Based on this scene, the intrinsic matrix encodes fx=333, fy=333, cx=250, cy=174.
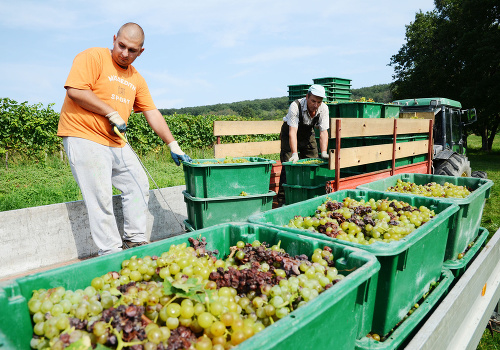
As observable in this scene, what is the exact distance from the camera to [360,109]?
534cm

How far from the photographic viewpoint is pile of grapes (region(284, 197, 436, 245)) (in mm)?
2125

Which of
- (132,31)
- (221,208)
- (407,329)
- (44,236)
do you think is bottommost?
(44,236)

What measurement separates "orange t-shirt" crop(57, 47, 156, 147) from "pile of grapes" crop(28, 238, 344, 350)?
2044mm

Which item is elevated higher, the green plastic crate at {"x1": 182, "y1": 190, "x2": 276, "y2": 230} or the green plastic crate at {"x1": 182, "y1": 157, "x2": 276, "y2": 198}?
the green plastic crate at {"x1": 182, "y1": 157, "x2": 276, "y2": 198}

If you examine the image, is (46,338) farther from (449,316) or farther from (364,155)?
(364,155)

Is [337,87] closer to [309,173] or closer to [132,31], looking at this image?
[309,173]

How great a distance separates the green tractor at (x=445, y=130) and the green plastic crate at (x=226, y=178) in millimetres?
4360

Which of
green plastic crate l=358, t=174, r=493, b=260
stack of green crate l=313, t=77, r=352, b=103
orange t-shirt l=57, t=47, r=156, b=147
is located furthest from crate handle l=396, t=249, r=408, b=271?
stack of green crate l=313, t=77, r=352, b=103

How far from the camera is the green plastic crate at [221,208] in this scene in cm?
383

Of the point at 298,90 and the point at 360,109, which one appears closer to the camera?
the point at 360,109

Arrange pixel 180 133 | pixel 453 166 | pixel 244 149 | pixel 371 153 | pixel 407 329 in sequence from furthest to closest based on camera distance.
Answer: pixel 180 133 < pixel 453 166 < pixel 244 149 < pixel 371 153 < pixel 407 329

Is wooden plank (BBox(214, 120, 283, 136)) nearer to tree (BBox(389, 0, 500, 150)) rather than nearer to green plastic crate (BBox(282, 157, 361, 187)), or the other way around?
green plastic crate (BBox(282, 157, 361, 187))

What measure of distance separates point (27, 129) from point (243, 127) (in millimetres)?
8831

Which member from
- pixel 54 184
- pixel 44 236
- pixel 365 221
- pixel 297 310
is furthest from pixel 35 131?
pixel 297 310
